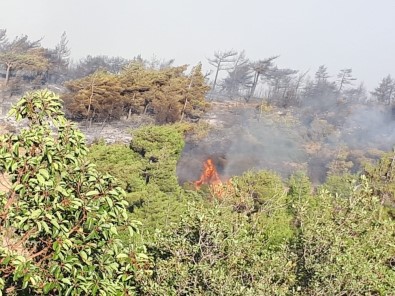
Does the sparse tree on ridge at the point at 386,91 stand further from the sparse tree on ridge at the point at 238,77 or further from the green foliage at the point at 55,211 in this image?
the green foliage at the point at 55,211

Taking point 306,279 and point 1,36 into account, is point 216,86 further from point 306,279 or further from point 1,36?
point 306,279

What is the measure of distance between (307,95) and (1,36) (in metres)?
58.3

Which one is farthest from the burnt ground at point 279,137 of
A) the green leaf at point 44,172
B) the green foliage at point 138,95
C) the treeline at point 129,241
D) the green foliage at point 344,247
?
the green leaf at point 44,172

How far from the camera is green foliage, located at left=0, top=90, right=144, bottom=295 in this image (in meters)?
4.45

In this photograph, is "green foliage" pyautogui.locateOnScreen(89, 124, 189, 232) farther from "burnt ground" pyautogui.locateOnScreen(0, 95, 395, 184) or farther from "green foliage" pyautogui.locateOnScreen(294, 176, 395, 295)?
"green foliage" pyautogui.locateOnScreen(294, 176, 395, 295)

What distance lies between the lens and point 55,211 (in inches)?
184

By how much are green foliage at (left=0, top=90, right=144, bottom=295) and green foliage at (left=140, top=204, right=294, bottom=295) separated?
2309mm

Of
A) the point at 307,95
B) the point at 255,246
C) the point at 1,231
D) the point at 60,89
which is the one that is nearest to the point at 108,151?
the point at 255,246

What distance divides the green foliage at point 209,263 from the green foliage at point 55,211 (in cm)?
231

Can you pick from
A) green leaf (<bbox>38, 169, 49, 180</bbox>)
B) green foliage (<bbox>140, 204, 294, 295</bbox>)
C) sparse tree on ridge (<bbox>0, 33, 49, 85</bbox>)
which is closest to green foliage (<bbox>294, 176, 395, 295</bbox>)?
green foliage (<bbox>140, 204, 294, 295</bbox>)

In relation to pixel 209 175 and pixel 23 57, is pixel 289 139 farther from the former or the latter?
pixel 23 57

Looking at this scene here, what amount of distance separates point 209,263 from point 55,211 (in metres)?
3.79

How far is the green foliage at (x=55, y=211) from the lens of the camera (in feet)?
14.6

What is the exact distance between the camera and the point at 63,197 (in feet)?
15.9
